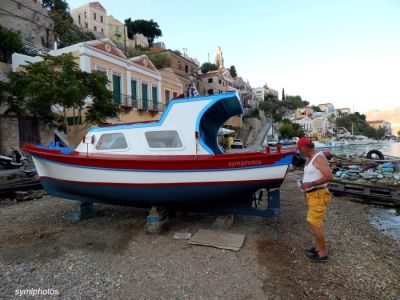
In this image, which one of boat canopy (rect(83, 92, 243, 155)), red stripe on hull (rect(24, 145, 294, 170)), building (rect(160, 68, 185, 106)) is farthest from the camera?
building (rect(160, 68, 185, 106))

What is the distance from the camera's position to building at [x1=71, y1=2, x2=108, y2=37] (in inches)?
2218

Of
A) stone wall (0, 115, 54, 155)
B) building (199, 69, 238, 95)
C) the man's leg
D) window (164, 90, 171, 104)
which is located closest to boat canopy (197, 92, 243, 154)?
the man's leg

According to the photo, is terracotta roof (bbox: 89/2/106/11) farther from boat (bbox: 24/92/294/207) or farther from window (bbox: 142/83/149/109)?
boat (bbox: 24/92/294/207)

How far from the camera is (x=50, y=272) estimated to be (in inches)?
159

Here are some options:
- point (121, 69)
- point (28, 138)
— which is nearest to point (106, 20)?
point (121, 69)

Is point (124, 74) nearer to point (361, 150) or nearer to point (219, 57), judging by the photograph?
point (361, 150)

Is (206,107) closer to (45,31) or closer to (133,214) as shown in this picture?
(133,214)

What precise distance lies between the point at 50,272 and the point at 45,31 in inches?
1431

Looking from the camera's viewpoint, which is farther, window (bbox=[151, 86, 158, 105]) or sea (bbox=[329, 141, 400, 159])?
sea (bbox=[329, 141, 400, 159])

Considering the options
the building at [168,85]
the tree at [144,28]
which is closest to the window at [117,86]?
the building at [168,85]

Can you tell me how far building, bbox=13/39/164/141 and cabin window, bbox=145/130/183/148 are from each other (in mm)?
13855

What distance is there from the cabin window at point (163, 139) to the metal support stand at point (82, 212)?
7.92 feet

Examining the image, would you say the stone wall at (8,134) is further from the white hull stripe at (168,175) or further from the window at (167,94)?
the window at (167,94)

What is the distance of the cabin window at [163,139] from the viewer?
5457mm
